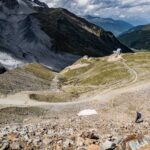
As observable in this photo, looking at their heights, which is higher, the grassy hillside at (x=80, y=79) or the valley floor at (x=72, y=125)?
the grassy hillside at (x=80, y=79)

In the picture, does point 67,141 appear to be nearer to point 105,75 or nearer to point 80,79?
point 105,75

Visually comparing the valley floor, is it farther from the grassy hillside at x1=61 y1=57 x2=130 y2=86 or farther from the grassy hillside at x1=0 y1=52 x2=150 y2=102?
the grassy hillside at x1=61 y1=57 x2=130 y2=86

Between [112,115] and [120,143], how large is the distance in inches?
1377

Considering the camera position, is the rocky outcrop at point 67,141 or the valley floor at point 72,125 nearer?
the rocky outcrop at point 67,141

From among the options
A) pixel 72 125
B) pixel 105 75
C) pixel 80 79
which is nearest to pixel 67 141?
pixel 72 125

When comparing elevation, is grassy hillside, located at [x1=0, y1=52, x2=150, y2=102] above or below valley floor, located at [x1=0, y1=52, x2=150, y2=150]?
above

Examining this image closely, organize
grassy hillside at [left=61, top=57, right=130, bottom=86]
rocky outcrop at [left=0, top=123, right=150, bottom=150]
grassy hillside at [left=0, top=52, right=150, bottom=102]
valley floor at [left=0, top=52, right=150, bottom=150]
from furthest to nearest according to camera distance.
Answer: grassy hillside at [left=61, top=57, right=130, bottom=86], grassy hillside at [left=0, top=52, right=150, bottom=102], valley floor at [left=0, top=52, right=150, bottom=150], rocky outcrop at [left=0, top=123, right=150, bottom=150]

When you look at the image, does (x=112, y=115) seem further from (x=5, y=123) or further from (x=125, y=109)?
(x=5, y=123)

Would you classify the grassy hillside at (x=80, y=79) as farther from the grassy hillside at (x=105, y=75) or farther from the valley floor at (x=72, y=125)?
the valley floor at (x=72, y=125)

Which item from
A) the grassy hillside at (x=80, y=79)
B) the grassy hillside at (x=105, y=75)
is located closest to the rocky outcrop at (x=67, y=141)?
the grassy hillside at (x=80, y=79)

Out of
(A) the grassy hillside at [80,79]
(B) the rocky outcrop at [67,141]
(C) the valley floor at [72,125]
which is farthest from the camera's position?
(A) the grassy hillside at [80,79]

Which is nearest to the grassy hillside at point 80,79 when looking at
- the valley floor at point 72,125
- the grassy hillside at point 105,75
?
the grassy hillside at point 105,75

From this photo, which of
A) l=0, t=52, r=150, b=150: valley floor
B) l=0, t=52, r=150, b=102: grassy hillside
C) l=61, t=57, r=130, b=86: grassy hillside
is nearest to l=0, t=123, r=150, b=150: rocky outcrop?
l=0, t=52, r=150, b=150: valley floor

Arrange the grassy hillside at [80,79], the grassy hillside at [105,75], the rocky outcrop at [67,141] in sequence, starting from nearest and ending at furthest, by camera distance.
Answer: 1. the rocky outcrop at [67,141]
2. the grassy hillside at [80,79]
3. the grassy hillside at [105,75]
